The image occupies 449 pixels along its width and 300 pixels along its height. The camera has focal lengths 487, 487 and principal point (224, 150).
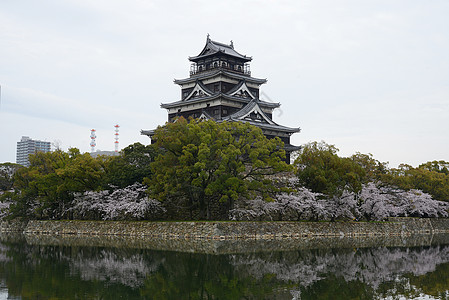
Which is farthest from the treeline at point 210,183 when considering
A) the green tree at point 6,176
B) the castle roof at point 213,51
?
the castle roof at point 213,51

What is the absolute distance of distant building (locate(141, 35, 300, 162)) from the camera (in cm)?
4403

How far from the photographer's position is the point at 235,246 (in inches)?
973

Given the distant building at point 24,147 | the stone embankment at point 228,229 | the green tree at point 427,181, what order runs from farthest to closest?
the distant building at point 24,147 → the green tree at point 427,181 → the stone embankment at point 228,229

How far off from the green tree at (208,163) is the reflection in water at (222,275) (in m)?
8.06

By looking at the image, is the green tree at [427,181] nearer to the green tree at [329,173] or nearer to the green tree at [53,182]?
the green tree at [329,173]

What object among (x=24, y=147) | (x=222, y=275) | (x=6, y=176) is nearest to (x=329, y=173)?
(x=222, y=275)

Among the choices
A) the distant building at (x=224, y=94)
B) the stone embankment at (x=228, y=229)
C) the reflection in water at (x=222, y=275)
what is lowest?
the reflection in water at (x=222, y=275)

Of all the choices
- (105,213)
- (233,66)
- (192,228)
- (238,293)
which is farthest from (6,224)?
(238,293)

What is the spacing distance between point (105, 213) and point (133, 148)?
5600mm

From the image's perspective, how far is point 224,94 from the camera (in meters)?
43.7

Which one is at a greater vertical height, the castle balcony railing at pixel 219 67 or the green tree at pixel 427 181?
the castle balcony railing at pixel 219 67

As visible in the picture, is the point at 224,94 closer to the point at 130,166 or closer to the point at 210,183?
the point at 130,166

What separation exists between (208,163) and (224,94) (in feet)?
49.4

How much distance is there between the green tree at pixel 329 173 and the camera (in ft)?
Answer: 108
